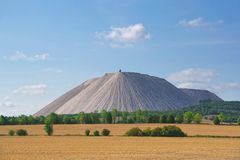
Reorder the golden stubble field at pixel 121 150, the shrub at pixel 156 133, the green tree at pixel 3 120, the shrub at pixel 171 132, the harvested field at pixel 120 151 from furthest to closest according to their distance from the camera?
the green tree at pixel 3 120
the shrub at pixel 156 133
the shrub at pixel 171 132
the golden stubble field at pixel 121 150
the harvested field at pixel 120 151

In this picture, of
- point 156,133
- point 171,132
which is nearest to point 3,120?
point 156,133

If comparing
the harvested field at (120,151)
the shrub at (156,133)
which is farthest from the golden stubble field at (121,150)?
the shrub at (156,133)

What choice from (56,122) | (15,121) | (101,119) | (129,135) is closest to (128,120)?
(101,119)

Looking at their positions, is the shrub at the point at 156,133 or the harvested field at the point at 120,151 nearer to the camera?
the harvested field at the point at 120,151

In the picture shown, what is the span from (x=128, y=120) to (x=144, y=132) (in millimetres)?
69685

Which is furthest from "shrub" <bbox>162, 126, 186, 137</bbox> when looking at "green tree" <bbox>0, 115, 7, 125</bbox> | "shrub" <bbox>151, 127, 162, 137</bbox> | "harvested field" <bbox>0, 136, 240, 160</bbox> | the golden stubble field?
"green tree" <bbox>0, 115, 7, 125</bbox>

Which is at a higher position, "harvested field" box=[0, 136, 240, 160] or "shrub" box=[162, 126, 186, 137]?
"shrub" box=[162, 126, 186, 137]

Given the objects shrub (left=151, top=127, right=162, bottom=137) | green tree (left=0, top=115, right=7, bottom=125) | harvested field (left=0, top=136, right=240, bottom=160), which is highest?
green tree (left=0, top=115, right=7, bottom=125)

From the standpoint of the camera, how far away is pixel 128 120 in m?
A: 180

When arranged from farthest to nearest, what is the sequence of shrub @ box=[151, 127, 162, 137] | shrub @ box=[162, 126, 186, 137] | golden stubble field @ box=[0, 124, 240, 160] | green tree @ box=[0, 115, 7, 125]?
green tree @ box=[0, 115, 7, 125] < shrub @ box=[151, 127, 162, 137] < shrub @ box=[162, 126, 186, 137] < golden stubble field @ box=[0, 124, 240, 160]

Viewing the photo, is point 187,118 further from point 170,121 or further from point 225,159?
point 225,159

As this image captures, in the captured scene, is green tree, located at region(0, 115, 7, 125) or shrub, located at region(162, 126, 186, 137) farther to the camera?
green tree, located at region(0, 115, 7, 125)

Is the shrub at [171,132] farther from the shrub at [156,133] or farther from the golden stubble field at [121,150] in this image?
the golden stubble field at [121,150]

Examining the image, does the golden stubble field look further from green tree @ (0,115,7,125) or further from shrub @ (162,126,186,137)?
green tree @ (0,115,7,125)
